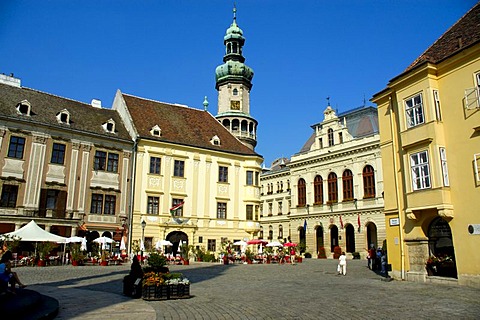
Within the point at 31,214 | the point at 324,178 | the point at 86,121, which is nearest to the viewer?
the point at 31,214

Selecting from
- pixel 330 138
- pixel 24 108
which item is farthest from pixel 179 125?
Answer: pixel 330 138

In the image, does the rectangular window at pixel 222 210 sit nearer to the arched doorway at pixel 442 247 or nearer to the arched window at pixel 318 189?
the arched window at pixel 318 189

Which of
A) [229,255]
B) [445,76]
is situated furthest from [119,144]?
[445,76]

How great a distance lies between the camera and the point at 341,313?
392 inches

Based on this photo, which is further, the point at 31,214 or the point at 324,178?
the point at 324,178

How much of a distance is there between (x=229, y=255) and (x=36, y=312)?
1080 inches

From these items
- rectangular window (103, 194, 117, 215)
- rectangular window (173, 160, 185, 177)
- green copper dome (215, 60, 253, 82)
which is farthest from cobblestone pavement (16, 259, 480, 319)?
green copper dome (215, 60, 253, 82)

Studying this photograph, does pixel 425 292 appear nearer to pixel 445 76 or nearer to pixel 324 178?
pixel 445 76

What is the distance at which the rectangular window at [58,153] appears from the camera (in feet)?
104

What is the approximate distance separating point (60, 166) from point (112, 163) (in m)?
4.25

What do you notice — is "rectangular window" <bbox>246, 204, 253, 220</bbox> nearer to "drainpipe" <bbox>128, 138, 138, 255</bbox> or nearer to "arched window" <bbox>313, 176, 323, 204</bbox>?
"drainpipe" <bbox>128, 138, 138, 255</bbox>

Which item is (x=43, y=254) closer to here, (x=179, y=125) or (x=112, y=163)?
(x=112, y=163)

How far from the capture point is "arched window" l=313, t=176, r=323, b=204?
50856 mm

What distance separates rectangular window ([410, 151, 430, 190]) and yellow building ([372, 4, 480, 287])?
43 millimetres
